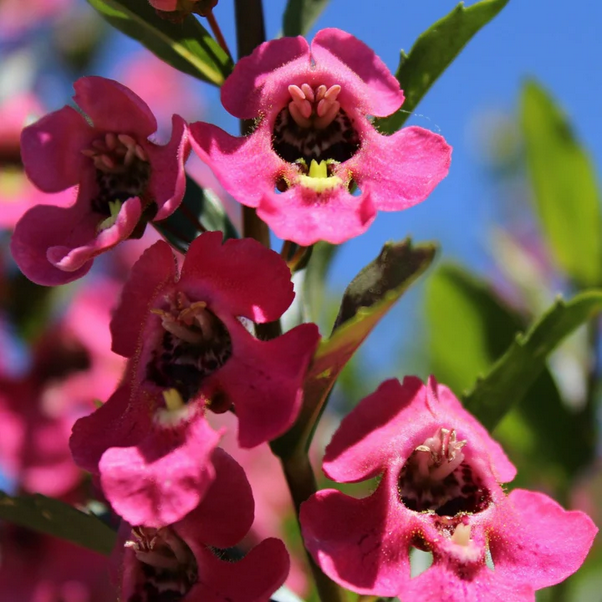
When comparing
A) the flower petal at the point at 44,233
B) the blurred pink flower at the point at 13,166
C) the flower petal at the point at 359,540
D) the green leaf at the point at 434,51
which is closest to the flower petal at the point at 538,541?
the flower petal at the point at 359,540

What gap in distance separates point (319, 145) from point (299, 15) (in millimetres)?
277

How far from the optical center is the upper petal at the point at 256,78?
1.19 m

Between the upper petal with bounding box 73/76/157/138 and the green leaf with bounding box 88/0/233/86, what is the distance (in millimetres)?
140

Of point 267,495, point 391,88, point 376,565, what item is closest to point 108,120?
point 391,88

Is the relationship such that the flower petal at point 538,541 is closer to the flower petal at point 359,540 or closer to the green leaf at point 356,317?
the flower petal at point 359,540

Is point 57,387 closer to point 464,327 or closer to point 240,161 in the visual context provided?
point 464,327

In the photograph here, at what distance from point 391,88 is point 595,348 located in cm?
124

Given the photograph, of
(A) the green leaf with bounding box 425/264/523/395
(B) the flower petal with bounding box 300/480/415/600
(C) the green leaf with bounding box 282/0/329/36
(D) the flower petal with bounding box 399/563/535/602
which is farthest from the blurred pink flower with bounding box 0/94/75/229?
Result: (D) the flower petal with bounding box 399/563/535/602

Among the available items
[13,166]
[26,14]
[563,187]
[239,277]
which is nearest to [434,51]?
[239,277]

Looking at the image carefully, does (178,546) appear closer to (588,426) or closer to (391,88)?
(391,88)

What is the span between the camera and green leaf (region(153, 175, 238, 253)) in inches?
51.5

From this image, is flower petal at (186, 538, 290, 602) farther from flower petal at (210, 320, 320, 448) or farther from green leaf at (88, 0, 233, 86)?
green leaf at (88, 0, 233, 86)

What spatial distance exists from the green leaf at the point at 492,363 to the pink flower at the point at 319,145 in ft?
2.93

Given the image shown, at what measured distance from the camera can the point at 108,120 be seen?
1.24 metres
